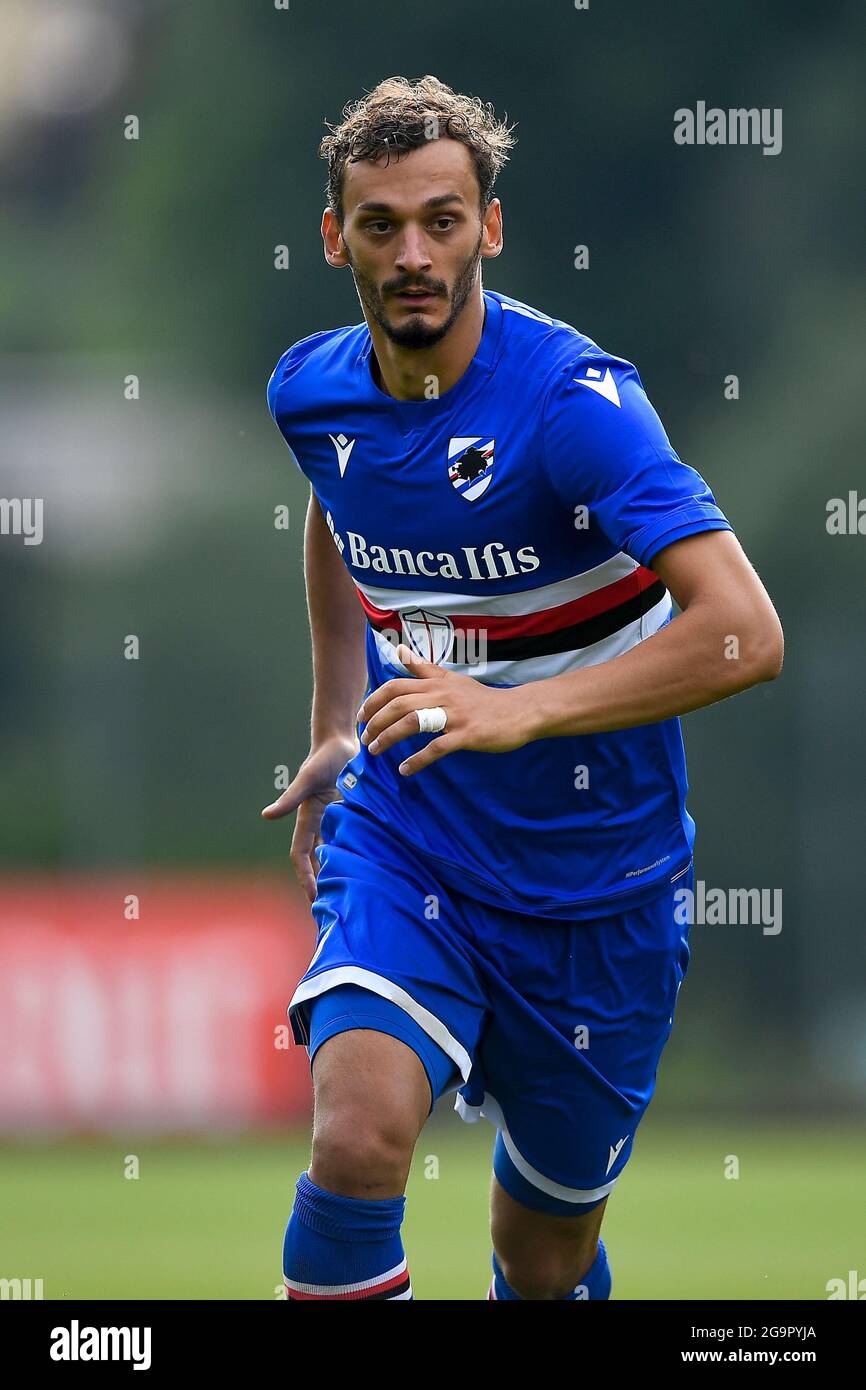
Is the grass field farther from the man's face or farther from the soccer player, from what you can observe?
the man's face

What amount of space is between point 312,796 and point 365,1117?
1.04 metres

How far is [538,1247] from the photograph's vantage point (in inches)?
163

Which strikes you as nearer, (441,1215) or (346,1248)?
(346,1248)

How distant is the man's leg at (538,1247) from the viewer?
4125mm

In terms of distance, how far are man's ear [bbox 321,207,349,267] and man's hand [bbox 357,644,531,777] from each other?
0.93 metres

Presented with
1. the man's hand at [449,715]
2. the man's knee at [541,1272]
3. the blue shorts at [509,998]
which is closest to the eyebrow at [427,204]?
the man's hand at [449,715]

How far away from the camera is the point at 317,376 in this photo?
395 cm

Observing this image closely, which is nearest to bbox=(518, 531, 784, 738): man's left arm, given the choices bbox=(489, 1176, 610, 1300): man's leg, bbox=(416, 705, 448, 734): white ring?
bbox=(416, 705, 448, 734): white ring

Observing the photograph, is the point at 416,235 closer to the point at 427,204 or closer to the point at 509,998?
the point at 427,204

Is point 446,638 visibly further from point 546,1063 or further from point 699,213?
point 699,213

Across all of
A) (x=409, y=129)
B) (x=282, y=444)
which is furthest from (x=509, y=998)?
(x=282, y=444)

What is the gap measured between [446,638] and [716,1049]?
1129 centimetres

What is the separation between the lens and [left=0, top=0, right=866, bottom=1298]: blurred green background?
1353 cm

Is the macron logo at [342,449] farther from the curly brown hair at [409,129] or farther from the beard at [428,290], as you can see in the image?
the curly brown hair at [409,129]
